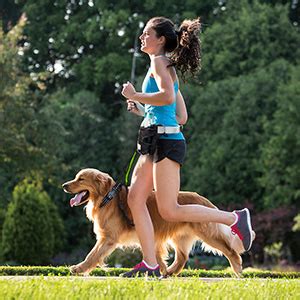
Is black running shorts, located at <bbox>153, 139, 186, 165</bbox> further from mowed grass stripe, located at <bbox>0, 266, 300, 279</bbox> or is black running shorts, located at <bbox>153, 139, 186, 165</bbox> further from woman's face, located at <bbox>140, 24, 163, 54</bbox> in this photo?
mowed grass stripe, located at <bbox>0, 266, 300, 279</bbox>

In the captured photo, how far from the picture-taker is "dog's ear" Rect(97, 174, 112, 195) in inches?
352

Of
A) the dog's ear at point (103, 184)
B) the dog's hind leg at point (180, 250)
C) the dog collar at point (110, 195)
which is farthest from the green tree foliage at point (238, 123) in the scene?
the dog collar at point (110, 195)

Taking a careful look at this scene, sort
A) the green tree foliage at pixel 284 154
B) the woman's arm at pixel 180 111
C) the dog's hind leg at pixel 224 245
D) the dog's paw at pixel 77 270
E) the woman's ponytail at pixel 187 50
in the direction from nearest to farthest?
the woman's ponytail at pixel 187 50 → the woman's arm at pixel 180 111 → the dog's paw at pixel 77 270 → the dog's hind leg at pixel 224 245 → the green tree foliage at pixel 284 154

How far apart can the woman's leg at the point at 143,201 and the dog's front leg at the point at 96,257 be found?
997 millimetres

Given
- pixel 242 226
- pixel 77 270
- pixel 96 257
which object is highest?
pixel 242 226

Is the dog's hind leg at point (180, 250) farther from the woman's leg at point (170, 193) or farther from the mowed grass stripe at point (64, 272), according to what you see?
the woman's leg at point (170, 193)

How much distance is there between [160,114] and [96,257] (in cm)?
171

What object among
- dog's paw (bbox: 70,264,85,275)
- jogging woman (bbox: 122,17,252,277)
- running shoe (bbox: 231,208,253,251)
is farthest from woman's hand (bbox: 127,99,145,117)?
dog's paw (bbox: 70,264,85,275)

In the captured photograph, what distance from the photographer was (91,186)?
9000 millimetres

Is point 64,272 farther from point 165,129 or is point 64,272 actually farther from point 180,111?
point 165,129

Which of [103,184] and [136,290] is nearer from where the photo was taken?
[136,290]

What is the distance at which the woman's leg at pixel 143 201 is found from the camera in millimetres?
7641

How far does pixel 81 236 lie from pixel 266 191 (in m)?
5.77

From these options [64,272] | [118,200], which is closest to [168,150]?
[118,200]
